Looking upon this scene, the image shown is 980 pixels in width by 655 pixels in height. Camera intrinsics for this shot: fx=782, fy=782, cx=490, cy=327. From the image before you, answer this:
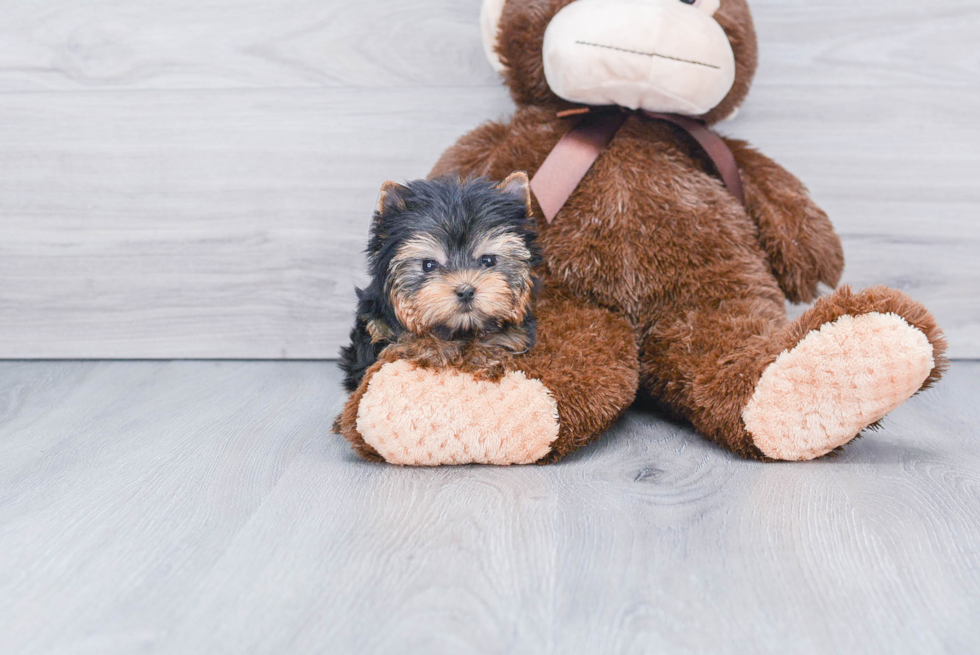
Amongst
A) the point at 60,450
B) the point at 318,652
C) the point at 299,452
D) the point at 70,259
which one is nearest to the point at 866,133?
the point at 299,452

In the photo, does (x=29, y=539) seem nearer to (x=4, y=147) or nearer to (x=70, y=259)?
(x=70, y=259)

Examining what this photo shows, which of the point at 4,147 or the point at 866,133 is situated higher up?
the point at 866,133

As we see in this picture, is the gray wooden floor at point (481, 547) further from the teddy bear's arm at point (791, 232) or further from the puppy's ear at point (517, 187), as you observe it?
the puppy's ear at point (517, 187)

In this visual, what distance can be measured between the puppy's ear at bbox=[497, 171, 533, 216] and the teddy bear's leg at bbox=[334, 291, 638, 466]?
0.24 m

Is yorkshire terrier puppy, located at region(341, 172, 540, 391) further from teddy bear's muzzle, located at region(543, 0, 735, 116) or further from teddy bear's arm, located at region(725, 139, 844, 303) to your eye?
teddy bear's arm, located at region(725, 139, 844, 303)

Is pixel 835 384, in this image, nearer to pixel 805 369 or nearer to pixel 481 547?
pixel 805 369

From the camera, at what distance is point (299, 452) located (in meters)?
1.23

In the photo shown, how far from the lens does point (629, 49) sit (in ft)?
4.11

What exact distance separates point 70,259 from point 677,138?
4.48 feet

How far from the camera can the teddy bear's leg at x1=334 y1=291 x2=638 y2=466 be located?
111 centimetres

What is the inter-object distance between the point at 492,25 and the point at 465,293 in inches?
23.8

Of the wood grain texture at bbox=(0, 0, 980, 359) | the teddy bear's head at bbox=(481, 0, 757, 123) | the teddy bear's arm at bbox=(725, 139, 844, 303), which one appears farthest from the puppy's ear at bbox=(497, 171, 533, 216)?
the wood grain texture at bbox=(0, 0, 980, 359)

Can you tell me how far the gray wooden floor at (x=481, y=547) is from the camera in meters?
0.74

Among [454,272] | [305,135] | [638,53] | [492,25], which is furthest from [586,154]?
[305,135]
